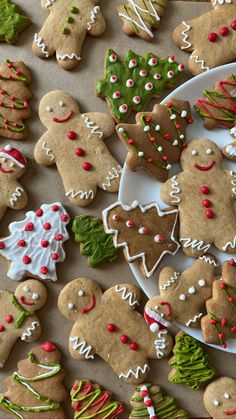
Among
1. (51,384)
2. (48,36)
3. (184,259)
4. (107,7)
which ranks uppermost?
(107,7)

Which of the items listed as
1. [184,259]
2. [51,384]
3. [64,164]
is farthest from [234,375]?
[64,164]

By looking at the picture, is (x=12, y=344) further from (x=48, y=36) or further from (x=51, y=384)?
(x=48, y=36)

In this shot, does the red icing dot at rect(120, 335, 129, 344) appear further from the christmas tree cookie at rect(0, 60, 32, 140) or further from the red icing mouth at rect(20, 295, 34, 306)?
the christmas tree cookie at rect(0, 60, 32, 140)

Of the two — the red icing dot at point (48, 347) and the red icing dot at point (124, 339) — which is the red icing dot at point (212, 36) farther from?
the red icing dot at point (48, 347)

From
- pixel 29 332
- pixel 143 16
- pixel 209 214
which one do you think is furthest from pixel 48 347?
pixel 143 16

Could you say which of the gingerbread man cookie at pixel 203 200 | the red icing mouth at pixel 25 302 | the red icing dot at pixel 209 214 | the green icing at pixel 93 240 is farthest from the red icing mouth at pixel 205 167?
the red icing mouth at pixel 25 302

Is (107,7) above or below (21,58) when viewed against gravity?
above
